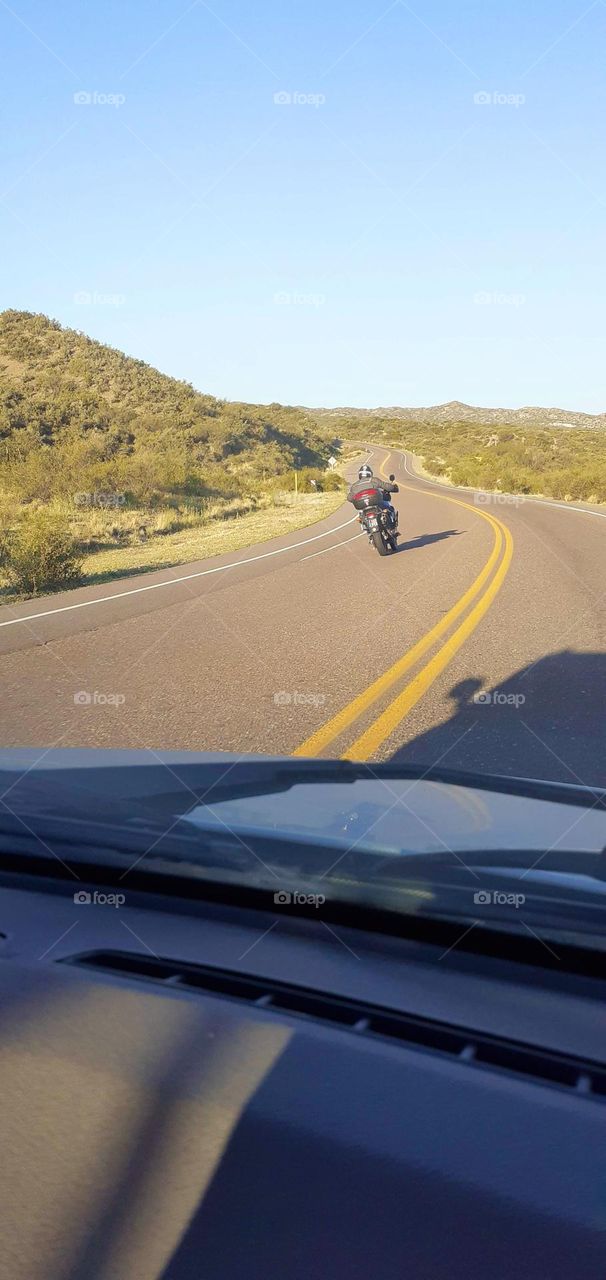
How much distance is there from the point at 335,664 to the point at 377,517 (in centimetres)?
898

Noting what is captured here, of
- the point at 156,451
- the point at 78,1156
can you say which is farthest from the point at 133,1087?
the point at 156,451

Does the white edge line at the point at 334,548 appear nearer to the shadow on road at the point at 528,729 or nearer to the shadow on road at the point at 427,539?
→ the shadow on road at the point at 427,539

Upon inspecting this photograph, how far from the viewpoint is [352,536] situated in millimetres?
22922

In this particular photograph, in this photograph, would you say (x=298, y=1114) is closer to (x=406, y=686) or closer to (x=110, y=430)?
(x=406, y=686)

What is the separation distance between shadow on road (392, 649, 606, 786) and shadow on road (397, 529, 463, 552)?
11.4 meters

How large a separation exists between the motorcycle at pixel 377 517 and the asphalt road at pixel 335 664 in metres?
1.06

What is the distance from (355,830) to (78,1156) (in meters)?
1.07

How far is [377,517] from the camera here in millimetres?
16984

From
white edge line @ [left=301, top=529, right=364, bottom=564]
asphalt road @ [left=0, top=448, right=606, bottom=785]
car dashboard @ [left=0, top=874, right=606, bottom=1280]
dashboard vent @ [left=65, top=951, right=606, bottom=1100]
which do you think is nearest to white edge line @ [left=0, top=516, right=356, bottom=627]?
asphalt road @ [left=0, top=448, right=606, bottom=785]

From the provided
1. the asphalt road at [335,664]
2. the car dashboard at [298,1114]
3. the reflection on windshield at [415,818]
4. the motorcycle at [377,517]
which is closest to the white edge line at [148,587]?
the asphalt road at [335,664]

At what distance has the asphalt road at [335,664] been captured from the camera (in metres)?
6.01

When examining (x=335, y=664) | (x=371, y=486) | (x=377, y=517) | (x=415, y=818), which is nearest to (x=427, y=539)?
(x=377, y=517)

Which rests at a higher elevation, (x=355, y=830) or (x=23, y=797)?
(x=355, y=830)

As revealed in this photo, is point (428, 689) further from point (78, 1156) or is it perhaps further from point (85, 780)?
point (78, 1156)
